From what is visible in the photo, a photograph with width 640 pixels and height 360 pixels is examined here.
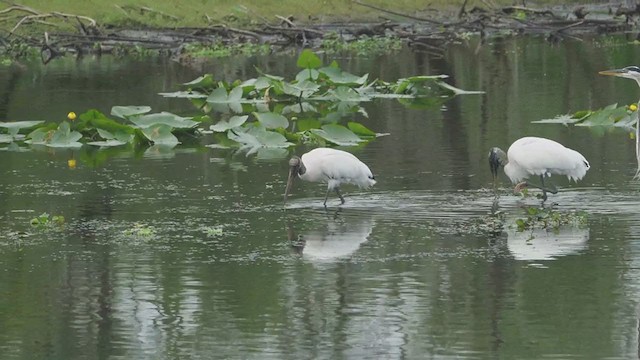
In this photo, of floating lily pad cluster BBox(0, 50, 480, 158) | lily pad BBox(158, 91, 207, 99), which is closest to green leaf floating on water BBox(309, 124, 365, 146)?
floating lily pad cluster BBox(0, 50, 480, 158)

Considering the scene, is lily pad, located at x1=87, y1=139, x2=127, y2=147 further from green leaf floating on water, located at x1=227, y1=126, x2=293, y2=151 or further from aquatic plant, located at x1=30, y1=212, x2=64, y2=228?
aquatic plant, located at x1=30, y1=212, x2=64, y2=228

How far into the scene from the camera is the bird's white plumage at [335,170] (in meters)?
15.0

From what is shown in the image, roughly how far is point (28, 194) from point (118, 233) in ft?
8.98

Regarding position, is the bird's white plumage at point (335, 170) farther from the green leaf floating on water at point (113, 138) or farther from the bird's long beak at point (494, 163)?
the green leaf floating on water at point (113, 138)

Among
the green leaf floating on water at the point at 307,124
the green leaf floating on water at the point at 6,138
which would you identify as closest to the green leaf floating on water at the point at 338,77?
the green leaf floating on water at the point at 307,124

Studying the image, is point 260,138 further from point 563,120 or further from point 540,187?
point 540,187

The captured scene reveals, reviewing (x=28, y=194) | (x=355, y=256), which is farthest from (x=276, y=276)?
(x=28, y=194)

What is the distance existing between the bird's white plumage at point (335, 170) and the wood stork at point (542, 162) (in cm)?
133

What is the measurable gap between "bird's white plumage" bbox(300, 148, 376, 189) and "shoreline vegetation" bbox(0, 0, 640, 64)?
18325mm

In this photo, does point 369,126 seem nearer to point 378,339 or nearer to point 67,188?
point 67,188

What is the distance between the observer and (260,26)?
129ft

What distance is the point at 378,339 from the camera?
980 centimetres

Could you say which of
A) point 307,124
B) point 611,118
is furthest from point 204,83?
point 611,118

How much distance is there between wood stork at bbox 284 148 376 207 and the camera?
15016 millimetres
